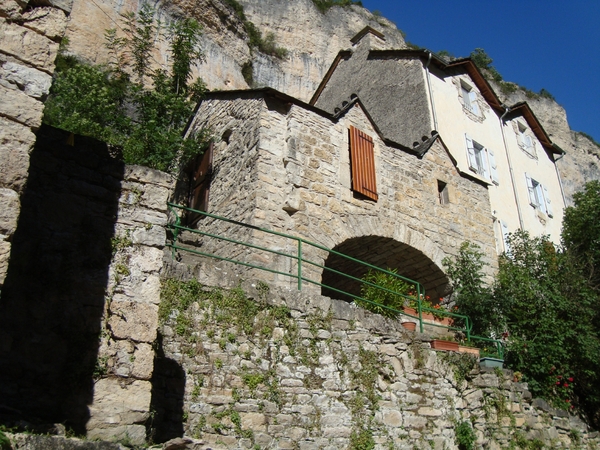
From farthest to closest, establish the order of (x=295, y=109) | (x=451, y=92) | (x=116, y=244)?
1. (x=451, y=92)
2. (x=295, y=109)
3. (x=116, y=244)

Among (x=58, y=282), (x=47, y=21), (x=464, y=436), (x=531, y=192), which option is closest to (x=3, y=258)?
(x=58, y=282)

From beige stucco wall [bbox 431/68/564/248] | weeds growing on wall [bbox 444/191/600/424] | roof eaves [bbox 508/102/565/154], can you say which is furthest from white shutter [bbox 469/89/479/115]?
weeds growing on wall [bbox 444/191/600/424]

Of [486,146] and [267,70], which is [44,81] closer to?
[486,146]

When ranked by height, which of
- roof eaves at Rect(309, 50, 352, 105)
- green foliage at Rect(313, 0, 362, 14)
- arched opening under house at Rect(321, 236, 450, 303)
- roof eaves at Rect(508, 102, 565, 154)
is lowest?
arched opening under house at Rect(321, 236, 450, 303)

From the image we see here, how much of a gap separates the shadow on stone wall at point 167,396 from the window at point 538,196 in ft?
47.5

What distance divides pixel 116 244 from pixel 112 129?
950 cm

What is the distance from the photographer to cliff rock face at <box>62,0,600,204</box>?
20.4 m

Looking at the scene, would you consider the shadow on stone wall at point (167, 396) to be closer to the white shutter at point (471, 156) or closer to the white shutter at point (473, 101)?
the white shutter at point (471, 156)

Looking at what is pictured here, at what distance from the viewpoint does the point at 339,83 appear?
17203mm

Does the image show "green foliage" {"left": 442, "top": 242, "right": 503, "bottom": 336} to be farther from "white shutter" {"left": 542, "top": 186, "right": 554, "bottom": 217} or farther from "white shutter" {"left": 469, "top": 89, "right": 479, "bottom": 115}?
"white shutter" {"left": 542, "top": 186, "right": 554, "bottom": 217}

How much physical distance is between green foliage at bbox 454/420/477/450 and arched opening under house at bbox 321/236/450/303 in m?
4.04

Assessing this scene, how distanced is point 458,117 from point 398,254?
608 cm

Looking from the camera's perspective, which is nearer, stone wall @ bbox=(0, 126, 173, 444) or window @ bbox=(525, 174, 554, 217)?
stone wall @ bbox=(0, 126, 173, 444)

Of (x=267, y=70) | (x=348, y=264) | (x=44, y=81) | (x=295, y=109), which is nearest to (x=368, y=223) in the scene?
(x=348, y=264)
